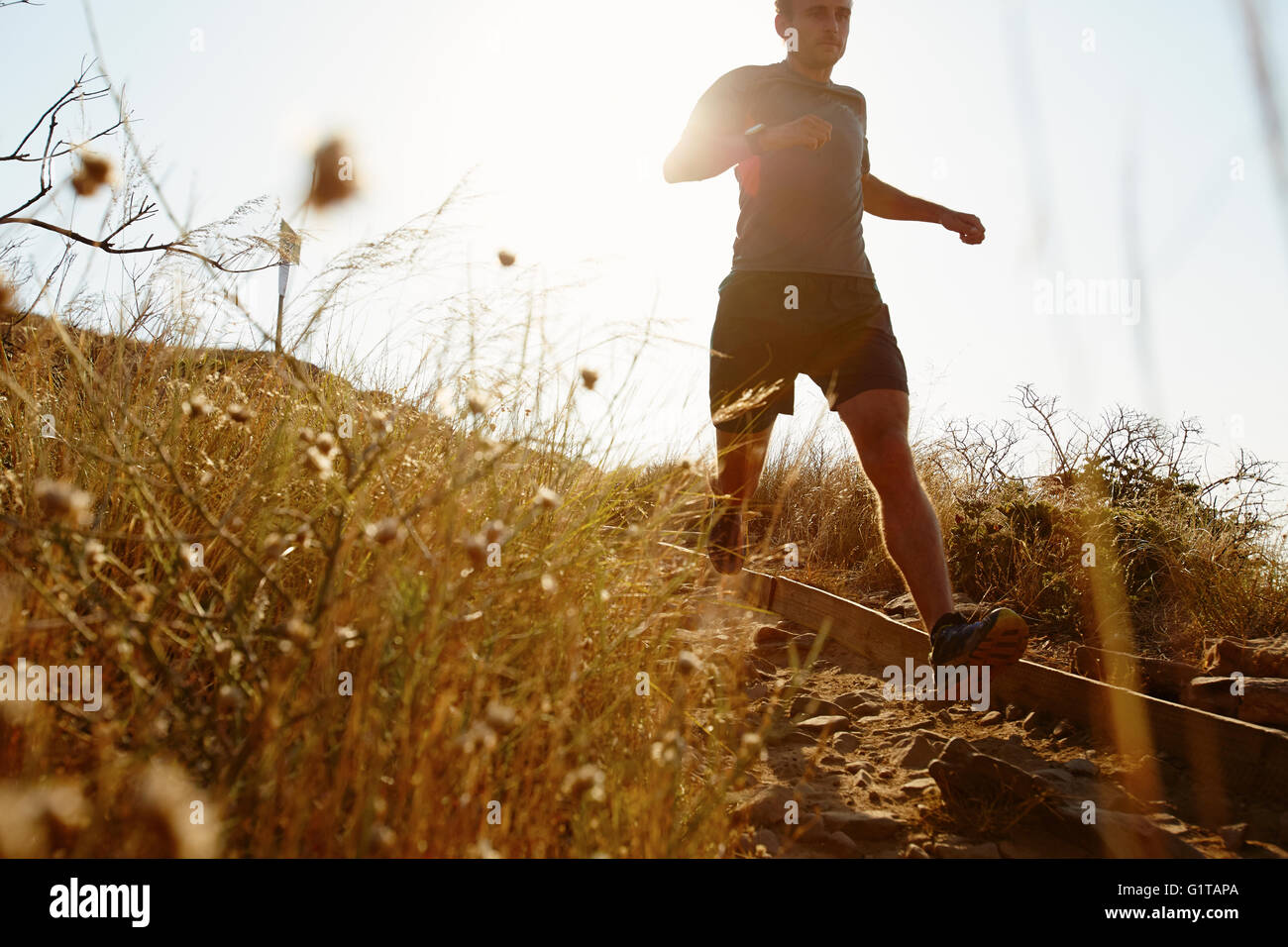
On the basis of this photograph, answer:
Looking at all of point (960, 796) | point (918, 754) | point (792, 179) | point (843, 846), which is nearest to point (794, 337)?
point (792, 179)

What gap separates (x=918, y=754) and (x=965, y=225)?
2.33 m

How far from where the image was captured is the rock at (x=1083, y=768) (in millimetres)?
2225

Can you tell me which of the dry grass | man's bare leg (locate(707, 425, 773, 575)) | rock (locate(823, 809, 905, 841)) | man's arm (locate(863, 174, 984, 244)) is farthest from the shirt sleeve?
rock (locate(823, 809, 905, 841))

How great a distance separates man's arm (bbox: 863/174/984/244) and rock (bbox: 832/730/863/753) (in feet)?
7.28

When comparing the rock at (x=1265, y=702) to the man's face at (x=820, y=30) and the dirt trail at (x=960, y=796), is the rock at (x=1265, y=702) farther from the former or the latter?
the man's face at (x=820, y=30)

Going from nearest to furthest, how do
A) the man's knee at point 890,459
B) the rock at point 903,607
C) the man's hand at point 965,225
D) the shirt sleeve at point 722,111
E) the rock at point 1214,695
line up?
the rock at point 1214,695, the man's knee at point 890,459, the shirt sleeve at point 722,111, the man's hand at point 965,225, the rock at point 903,607

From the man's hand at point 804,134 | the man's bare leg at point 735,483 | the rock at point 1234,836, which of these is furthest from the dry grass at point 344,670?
the man's hand at point 804,134

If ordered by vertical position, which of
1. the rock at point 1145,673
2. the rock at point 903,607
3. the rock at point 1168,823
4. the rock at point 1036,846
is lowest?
the rock at point 1036,846

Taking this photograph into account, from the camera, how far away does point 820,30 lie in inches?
126

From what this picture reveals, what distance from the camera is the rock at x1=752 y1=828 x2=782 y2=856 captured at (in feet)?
5.97

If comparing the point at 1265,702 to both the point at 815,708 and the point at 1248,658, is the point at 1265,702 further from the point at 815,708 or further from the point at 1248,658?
the point at 815,708
